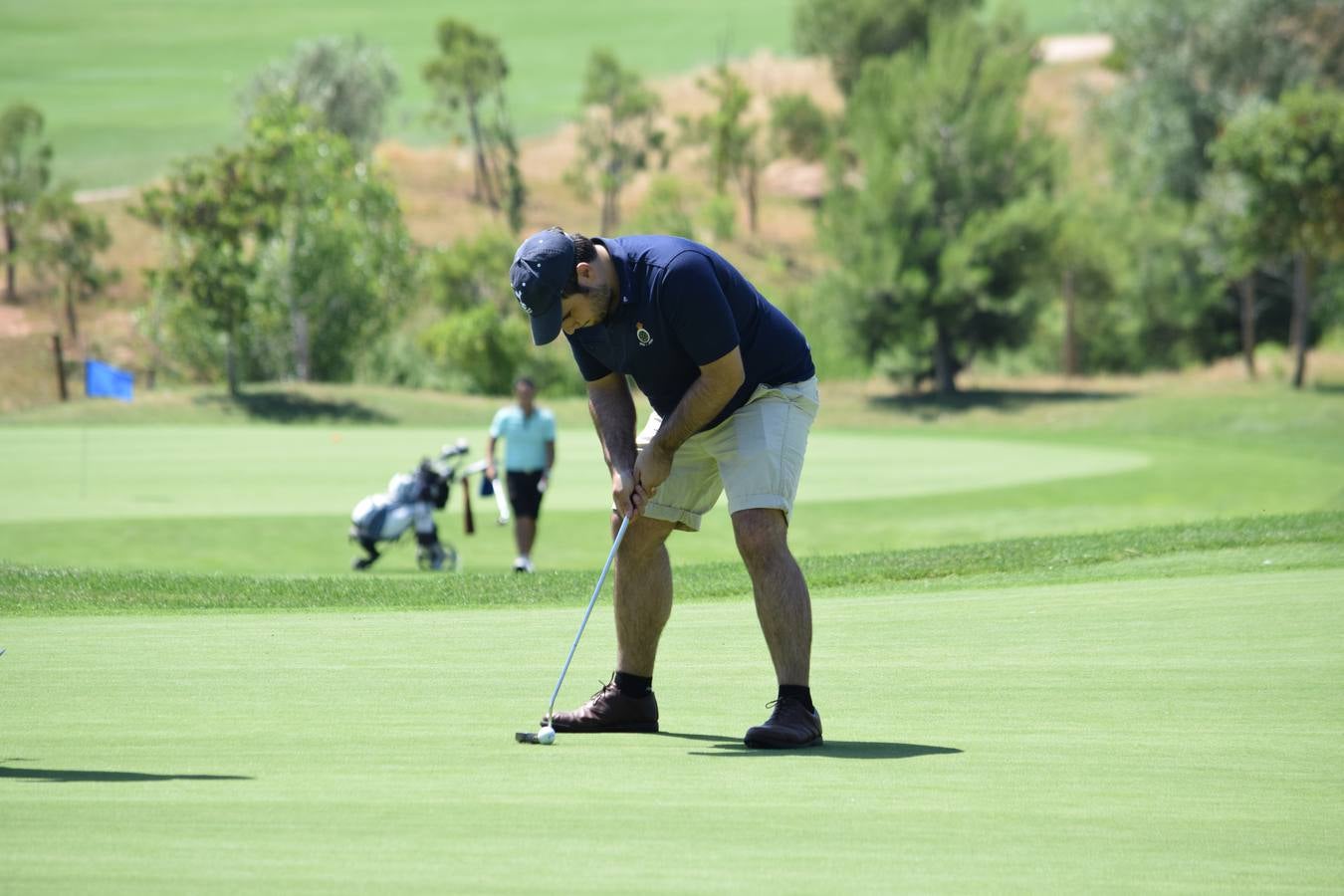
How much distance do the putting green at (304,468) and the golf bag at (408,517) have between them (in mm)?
2815

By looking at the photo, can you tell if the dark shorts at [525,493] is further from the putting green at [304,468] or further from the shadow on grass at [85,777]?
the shadow on grass at [85,777]

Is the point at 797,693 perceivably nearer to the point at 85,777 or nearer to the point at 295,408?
the point at 85,777

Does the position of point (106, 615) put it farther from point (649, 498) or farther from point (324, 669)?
point (649, 498)

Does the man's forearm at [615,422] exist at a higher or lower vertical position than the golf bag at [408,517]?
higher

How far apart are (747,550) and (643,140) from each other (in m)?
79.6

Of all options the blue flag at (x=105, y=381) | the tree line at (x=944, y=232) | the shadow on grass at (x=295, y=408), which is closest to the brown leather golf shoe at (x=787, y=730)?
the blue flag at (x=105, y=381)

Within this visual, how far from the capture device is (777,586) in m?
5.74

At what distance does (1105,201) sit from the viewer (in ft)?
196

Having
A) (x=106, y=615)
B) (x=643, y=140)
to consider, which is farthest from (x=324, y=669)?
(x=643, y=140)

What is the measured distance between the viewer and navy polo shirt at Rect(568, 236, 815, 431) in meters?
5.55

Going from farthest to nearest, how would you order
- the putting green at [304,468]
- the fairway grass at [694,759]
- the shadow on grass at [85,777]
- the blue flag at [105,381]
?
1. the blue flag at [105,381]
2. the putting green at [304,468]
3. the shadow on grass at [85,777]
4. the fairway grass at [694,759]

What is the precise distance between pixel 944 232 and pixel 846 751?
143 ft

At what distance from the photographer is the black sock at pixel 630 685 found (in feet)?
18.8

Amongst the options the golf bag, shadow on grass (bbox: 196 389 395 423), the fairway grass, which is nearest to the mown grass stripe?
the fairway grass
